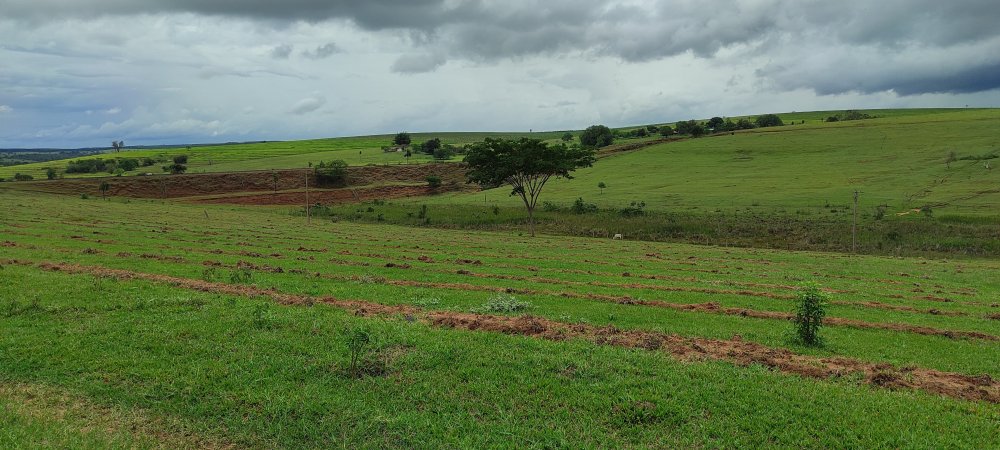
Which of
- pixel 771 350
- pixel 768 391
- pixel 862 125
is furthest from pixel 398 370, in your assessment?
pixel 862 125

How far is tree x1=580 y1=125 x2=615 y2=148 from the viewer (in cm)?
15712

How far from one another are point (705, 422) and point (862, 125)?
157 m

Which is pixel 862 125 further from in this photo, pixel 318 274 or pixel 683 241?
pixel 318 274

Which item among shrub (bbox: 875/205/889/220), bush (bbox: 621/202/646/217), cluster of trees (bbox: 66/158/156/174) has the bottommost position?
shrub (bbox: 875/205/889/220)

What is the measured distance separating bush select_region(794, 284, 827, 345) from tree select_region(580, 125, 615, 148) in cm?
14301

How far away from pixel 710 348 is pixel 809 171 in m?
101

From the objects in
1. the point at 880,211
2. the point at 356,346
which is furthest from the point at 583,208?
the point at 356,346

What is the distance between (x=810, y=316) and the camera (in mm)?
13141

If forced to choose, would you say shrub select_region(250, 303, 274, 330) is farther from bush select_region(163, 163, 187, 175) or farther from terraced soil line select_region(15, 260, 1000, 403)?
bush select_region(163, 163, 187, 175)

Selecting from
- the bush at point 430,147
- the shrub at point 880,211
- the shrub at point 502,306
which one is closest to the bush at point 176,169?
the bush at point 430,147

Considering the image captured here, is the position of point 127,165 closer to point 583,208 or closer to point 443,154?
point 443,154

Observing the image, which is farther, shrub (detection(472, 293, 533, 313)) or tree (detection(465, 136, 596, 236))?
tree (detection(465, 136, 596, 236))

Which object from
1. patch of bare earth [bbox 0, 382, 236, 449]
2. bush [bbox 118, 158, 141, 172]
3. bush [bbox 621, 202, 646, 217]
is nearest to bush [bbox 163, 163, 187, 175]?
bush [bbox 118, 158, 141, 172]

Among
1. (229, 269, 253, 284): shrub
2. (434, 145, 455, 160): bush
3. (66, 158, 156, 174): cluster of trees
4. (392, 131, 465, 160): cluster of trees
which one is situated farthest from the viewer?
(392, 131, 465, 160): cluster of trees
